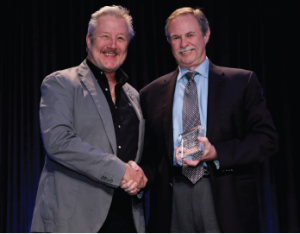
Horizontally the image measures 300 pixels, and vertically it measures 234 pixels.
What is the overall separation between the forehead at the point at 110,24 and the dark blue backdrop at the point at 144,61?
1415 mm

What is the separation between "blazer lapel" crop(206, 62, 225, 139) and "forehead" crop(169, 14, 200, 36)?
344 millimetres

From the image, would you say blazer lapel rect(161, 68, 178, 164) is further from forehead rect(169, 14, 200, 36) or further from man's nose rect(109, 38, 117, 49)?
man's nose rect(109, 38, 117, 49)

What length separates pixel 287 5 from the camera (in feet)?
11.1

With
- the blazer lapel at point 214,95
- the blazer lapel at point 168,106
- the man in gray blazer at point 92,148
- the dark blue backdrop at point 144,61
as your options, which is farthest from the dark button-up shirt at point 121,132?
the dark blue backdrop at point 144,61

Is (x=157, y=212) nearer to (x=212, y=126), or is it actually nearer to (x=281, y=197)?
(x=212, y=126)

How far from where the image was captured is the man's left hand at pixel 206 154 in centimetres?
167

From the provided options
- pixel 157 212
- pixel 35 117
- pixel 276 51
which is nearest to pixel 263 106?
pixel 157 212

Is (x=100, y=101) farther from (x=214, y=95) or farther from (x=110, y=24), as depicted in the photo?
(x=214, y=95)

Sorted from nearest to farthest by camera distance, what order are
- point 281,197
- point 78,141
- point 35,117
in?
1. point 78,141
2. point 281,197
3. point 35,117

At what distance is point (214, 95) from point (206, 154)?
1.28ft

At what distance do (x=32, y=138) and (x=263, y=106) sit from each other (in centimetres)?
276

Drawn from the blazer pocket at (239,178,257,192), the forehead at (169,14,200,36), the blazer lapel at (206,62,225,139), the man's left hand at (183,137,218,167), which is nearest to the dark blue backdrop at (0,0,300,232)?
the forehead at (169,14,200,36)

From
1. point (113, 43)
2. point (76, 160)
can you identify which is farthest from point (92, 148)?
point (113, 43)

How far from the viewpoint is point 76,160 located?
5.67ft
